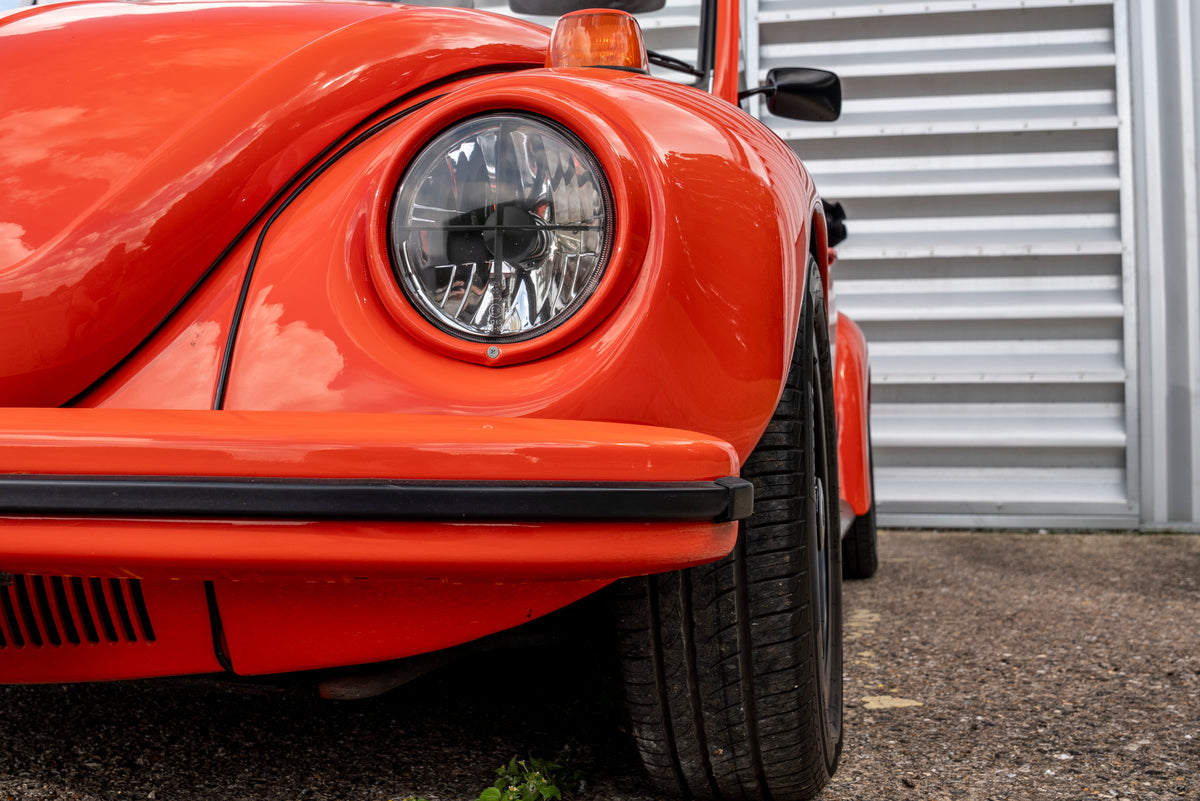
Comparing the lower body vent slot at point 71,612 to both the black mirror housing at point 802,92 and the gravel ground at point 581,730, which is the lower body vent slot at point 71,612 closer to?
the gravel ground at point 581,730

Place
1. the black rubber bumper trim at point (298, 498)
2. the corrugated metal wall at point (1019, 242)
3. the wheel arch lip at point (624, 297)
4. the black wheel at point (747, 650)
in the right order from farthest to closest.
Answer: the corrugated metal wall at point (1019, 242) → the black wheel at point (747, 650) → the wheel arch lip at point (624, 297) → the black rubber bumper trim at point (298, 498)

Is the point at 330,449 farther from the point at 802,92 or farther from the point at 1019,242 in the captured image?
the point at 1019,242

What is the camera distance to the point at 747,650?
129 centimetres

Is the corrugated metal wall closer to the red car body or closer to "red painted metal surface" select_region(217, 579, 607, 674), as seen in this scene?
the red car body

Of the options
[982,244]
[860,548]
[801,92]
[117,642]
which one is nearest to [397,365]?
[117,642]

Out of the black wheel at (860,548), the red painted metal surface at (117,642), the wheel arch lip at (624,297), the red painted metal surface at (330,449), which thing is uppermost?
the wheel arch lip at (624,297)

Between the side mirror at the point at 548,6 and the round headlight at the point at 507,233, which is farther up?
the side mirror at the point at 548,6

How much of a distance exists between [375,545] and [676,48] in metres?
1.97

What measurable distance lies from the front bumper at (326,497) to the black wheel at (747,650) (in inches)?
13.5

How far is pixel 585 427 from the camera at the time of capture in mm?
974

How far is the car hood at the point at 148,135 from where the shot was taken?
3.81 ft

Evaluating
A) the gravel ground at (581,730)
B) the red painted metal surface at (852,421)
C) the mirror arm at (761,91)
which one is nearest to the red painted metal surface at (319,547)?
the gravel ground at (581,730)

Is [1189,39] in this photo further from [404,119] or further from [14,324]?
[14,324]

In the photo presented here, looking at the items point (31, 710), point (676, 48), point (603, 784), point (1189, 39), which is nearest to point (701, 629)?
point (603, 784)
